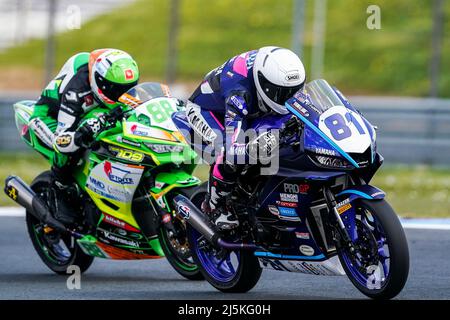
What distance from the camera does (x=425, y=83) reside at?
2869 centimetres

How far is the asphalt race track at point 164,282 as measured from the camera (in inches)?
305

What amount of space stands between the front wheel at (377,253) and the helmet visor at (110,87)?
2752 millimetres

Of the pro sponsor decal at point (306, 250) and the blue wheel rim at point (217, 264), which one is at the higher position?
the pro sponsor decal at point (306, 250)

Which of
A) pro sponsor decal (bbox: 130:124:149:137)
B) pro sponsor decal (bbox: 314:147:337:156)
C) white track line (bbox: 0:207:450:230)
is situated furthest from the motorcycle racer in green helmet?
white track line (bbox: 0:207:450:230)

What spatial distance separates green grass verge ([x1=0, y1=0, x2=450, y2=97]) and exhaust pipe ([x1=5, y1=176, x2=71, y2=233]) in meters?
19.8

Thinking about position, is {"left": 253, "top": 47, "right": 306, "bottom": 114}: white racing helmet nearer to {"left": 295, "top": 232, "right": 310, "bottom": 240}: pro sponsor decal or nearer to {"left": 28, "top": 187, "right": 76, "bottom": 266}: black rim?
{"left": 295, "top": 232, "right": 310, "bottom": 240}: pro sponsor decal

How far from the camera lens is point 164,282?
28.0ft

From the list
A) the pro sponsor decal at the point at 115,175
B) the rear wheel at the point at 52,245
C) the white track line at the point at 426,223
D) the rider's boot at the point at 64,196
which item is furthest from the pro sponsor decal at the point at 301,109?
the white track line at the point at 426,223

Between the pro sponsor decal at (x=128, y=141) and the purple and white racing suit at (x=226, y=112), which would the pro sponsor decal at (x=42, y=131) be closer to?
the pro sponsor decal at (x=128, y=141)

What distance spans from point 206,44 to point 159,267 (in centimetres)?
2211

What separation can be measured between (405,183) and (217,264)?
8226mm

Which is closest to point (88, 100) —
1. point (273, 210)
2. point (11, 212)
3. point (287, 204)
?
point (273, 210)

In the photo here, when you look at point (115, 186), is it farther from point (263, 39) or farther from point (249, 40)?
point (263, 39)
